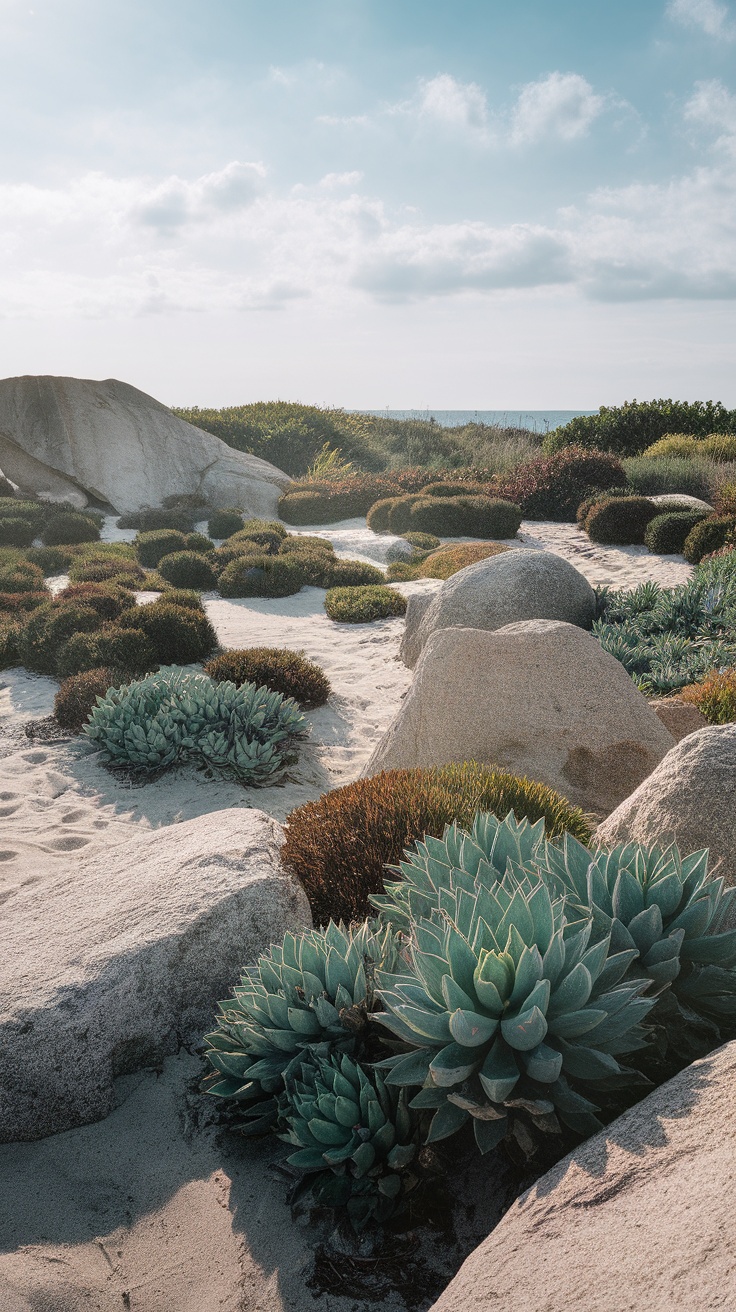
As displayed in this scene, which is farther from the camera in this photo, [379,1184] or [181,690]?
[181,690]

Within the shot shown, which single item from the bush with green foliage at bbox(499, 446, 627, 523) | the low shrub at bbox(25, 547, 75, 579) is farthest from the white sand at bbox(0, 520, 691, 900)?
the bush with green foliage at bbox(499, 446, 627, 523)

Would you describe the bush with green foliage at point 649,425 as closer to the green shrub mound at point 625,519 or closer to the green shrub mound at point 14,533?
the green shrub mound at point 625,519

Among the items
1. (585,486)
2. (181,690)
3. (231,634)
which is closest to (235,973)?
(181,690)

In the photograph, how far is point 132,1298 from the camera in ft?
7.32

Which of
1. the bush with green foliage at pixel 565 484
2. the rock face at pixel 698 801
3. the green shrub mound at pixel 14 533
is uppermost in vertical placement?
the bush with green foliage at pixel 565 484

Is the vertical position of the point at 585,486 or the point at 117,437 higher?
the point at 117,437

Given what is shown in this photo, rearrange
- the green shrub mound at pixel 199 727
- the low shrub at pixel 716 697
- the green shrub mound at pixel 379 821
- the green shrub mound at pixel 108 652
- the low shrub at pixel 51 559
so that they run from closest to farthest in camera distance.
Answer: the green shrub mound at pixel 379 821
the low shrub at pixel 716 697
the green shrub mound at pixel 199 727
the green shrub mound at pixel 108 652
the low shrub at pixel 51 559

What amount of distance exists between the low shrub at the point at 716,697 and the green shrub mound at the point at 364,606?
5.63 meters

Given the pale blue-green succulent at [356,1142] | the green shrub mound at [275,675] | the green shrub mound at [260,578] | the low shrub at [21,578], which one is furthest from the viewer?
the green shrub mound at [260,578]

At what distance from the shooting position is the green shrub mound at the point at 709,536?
12.5 m

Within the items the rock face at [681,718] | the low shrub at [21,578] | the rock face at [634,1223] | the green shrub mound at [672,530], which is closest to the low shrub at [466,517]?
the green shrub mound at [672,530]

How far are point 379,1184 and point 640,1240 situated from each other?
Result: 892mm

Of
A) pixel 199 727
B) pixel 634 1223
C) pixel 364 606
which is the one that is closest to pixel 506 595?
pixel 199 727

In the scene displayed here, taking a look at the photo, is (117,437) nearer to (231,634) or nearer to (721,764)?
(231,634)
